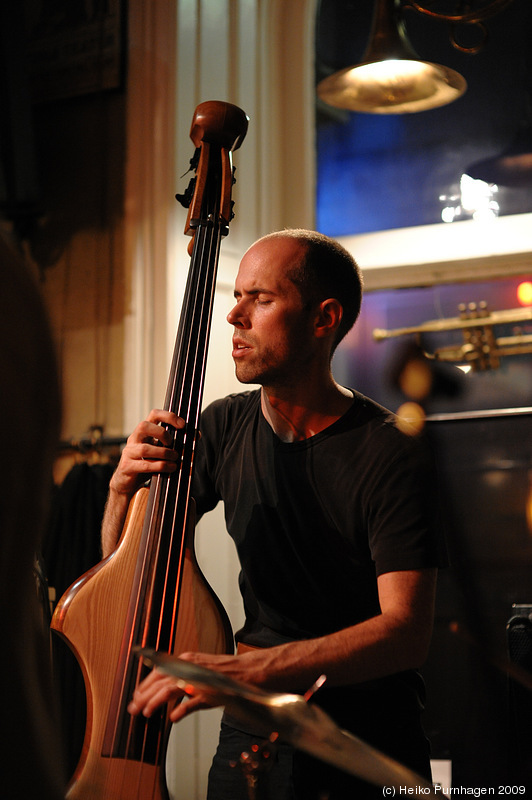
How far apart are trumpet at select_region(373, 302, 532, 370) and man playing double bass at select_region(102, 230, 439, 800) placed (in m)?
0.72

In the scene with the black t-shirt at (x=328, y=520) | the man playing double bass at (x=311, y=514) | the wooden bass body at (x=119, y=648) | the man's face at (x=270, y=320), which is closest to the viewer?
the wooden bass body at (x=119, y=648)

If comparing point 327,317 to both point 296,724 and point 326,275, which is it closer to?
point 326,275

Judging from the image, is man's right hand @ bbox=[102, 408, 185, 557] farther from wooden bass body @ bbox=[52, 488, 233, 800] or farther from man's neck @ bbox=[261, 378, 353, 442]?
man's neck @ bbox=[261, 378, 353, 442]

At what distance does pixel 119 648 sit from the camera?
47.1 inches

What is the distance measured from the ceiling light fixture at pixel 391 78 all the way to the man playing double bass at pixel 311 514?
69cm

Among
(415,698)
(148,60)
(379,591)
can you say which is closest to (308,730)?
(379,591)

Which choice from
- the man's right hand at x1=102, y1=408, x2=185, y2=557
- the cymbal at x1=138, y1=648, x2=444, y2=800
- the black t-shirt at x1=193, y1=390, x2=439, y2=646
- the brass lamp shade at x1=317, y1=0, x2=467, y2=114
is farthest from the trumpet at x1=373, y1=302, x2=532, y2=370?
the cymbal at x1=138, y1=648, x2=444, y2=800

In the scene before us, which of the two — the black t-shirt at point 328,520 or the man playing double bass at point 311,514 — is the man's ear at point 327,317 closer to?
the man playing double bass at point 311,514

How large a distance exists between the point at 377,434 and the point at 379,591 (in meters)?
0.30

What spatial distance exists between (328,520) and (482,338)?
41.8 inches

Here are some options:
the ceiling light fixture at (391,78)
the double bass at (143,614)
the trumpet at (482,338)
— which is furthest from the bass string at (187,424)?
the trumpet at (482,338)

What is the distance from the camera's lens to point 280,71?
2.66 metres

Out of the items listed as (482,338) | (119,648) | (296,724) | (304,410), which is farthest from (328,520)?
(482,338)

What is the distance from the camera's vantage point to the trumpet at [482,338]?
7.61 feet
